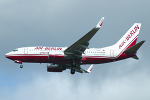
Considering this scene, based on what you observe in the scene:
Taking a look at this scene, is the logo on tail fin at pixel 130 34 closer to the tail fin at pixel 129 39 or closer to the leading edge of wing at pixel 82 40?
the tail fin at pixel 129 39

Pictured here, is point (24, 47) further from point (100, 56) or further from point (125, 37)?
point (125, 37)

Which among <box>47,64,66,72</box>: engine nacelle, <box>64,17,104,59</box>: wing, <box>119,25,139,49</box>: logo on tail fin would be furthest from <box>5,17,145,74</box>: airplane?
<box>47,64,66,72</box>: engine nacelle

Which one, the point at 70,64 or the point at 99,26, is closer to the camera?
the point at 99,26

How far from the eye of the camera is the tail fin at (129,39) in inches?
2734

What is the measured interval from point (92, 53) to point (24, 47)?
14.4 meters

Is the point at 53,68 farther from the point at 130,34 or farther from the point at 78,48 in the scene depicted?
the point at 130,34

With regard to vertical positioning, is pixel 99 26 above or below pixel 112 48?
above

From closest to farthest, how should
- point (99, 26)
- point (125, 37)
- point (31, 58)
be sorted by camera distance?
point (99, 26)
point (31, 58)
point (125, 37)

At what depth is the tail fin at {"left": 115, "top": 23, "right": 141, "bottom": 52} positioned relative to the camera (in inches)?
2734

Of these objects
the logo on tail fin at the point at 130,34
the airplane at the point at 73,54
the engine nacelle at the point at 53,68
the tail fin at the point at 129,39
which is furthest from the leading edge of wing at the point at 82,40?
the logo on tail fin at the point at 130,34

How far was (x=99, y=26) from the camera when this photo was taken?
56.6 m

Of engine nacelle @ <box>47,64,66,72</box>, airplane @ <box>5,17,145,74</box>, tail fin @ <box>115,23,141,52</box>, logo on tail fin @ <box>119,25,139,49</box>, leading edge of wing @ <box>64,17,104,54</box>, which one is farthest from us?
engine nacelle @ <box>47,64,66,72</box>

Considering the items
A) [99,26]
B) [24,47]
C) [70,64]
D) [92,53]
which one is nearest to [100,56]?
[92,53]

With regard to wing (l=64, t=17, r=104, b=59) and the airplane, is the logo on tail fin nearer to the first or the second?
the airplane
